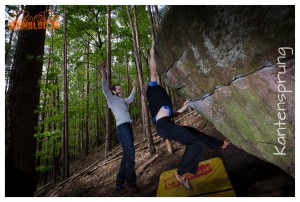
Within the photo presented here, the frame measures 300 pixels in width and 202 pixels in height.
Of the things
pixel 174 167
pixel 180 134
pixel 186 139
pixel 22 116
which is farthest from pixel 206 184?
pixel 22 116

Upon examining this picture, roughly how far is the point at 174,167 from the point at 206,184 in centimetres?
153

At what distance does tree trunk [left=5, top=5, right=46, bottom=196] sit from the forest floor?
178cm

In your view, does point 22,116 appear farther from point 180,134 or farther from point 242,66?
point 242,66

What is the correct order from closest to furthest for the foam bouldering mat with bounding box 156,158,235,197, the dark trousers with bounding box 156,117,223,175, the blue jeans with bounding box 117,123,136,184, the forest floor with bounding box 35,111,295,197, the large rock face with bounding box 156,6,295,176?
the large rock face with bounding box 156,6,295,176 < the forest floor with bounding box 35,111,295,197 < the foam bouldering mat with bounding box 156,158,235,197 < the dark trousers with bounding box 156,117,223,175 < the blue jeans with bounding box 117,123,136,184

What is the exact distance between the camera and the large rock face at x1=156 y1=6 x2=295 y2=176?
2.12 metres

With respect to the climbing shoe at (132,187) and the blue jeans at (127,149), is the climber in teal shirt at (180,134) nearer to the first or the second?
the blue jeans at (127,149)

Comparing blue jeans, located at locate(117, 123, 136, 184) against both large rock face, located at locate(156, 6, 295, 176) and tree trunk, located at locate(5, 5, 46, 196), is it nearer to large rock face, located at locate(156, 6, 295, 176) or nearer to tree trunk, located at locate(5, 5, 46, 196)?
large rock face, located at locate(156, 6, 295, 176)

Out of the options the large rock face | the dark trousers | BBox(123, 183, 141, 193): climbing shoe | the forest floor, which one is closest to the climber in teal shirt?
the dark trousers

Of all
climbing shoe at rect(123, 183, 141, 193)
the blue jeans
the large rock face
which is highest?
the large rock face

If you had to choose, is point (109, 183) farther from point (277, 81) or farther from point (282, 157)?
point (277, 81)

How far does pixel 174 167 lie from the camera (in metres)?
4.41

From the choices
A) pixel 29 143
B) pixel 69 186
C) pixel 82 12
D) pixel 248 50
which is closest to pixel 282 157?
pixel 248 50

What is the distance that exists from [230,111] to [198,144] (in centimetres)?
78

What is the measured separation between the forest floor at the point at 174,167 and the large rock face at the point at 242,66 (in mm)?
221
